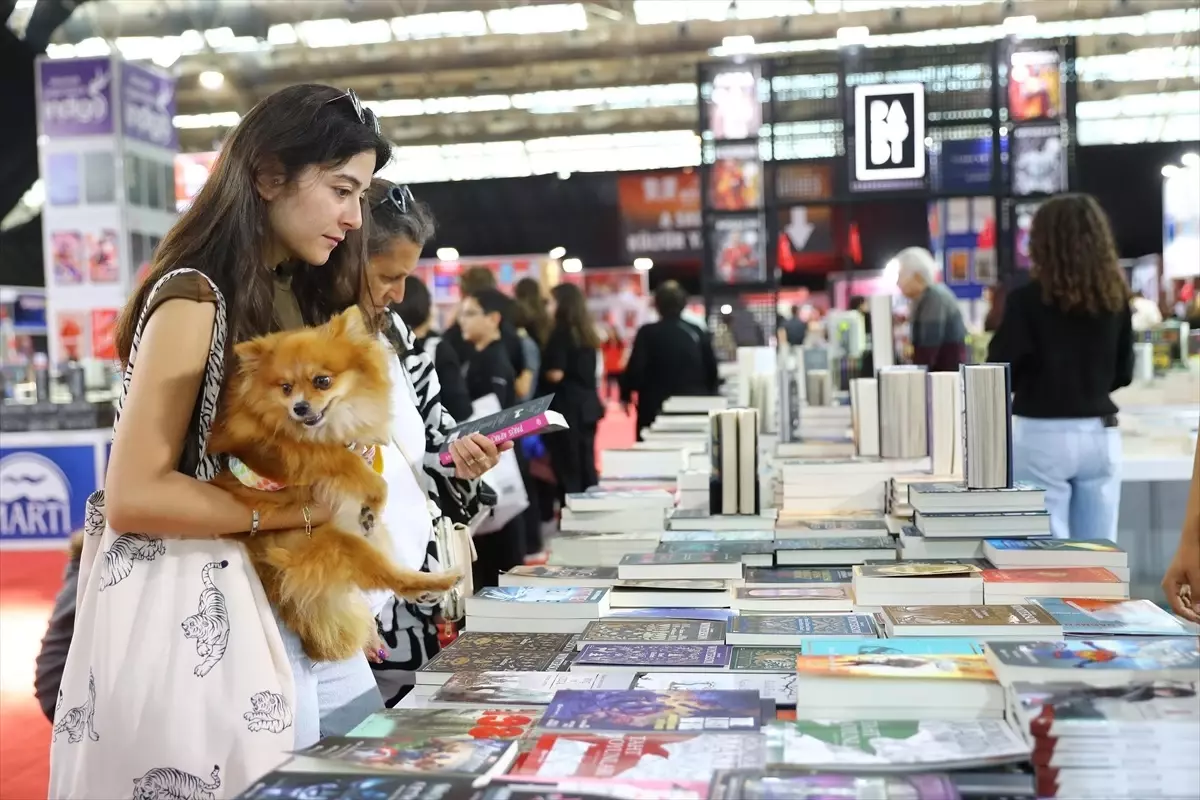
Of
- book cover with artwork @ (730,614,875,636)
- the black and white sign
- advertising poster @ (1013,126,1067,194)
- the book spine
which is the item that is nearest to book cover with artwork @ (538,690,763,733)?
book cover with artwork @ (730,614,875,636)

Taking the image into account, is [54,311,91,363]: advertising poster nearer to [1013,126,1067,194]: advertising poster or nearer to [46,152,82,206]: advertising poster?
[46,152,82,206]: advertising poster

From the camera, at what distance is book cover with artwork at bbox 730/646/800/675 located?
5.19 feet

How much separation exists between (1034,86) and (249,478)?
7.69 metres

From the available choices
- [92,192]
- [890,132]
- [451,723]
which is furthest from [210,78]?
[451,723]

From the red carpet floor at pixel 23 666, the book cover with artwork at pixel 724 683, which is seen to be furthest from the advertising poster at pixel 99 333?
the book cover with artwork at pixel 724 683

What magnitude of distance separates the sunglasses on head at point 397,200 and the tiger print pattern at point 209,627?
1.01m

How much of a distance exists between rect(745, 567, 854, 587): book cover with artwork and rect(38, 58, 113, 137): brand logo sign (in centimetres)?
838

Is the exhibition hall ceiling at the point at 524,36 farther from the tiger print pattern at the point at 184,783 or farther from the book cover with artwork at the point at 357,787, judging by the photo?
the book cover with artwork at the point at 357,787

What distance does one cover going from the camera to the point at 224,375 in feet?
4.77

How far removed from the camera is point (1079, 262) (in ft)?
12.0

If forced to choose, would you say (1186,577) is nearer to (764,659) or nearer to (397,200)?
(764,659)

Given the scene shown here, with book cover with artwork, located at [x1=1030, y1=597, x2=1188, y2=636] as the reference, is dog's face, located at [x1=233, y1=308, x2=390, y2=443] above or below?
above

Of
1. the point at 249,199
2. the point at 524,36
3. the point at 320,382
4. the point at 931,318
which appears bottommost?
the point at 320,382

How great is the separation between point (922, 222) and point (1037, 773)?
1676 cm
